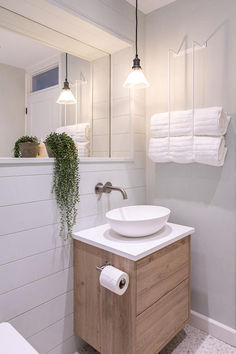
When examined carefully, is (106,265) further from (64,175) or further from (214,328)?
(214,328)

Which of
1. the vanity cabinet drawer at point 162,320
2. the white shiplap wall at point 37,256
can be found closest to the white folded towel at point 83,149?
the white shiplap wall at point 37,256

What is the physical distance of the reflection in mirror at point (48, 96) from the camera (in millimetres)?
1473

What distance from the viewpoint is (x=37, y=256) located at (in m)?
1.43

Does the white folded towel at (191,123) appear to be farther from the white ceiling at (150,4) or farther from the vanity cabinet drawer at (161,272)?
the white ceiling at (150,4)

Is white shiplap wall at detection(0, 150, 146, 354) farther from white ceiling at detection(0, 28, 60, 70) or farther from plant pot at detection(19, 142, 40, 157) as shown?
white ceiling at detection(0, 28, 60, 70)

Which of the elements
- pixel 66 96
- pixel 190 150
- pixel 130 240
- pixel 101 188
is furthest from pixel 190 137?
pixel 66 96

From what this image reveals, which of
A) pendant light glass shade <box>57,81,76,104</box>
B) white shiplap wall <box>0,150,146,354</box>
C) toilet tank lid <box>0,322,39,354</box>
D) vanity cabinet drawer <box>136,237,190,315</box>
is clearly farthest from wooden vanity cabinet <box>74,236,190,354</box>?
pendant light glass shade <box>57,81,76,104</box>

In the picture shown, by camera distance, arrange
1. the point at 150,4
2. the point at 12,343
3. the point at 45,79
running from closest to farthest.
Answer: the point at 12,343, the point at 45,79, the point at 150,4

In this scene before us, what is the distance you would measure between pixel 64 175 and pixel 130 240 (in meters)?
0.55

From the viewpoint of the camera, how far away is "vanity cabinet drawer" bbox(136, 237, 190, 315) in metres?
1.34

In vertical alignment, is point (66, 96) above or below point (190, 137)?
above

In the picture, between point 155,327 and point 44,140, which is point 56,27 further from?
point 155,327

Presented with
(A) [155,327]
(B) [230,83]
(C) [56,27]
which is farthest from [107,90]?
(A) [155,327]

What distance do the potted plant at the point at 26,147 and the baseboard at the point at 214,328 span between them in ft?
5.46
